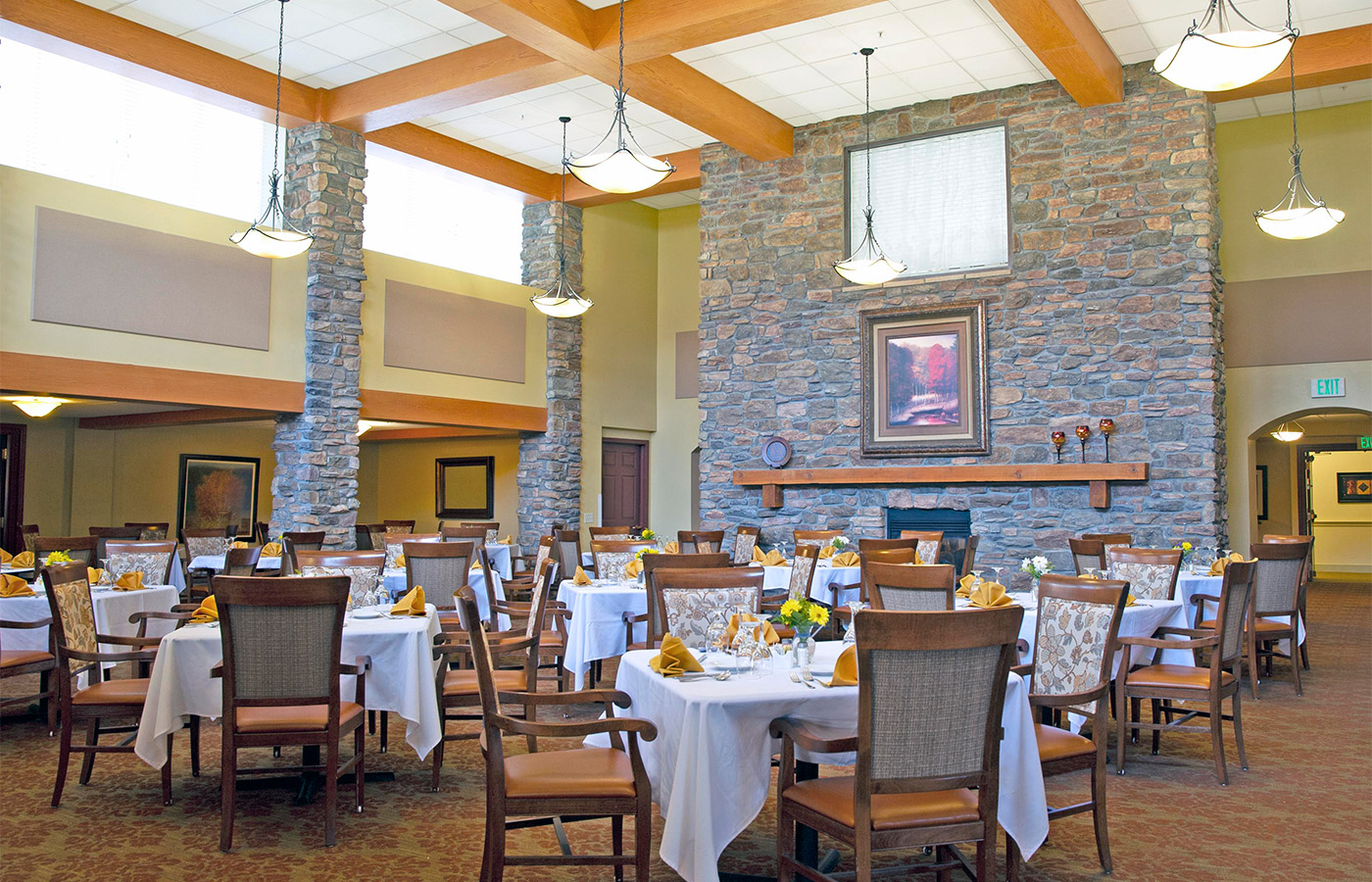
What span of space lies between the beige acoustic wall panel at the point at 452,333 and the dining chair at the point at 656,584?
243 inches

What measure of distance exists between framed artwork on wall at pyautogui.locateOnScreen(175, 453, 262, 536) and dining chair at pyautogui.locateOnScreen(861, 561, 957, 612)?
431 inches

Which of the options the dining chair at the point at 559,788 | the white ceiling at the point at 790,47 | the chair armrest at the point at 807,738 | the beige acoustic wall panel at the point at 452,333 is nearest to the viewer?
the chair armrest at the point at 807,738

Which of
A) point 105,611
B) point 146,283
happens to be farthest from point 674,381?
point 105,611

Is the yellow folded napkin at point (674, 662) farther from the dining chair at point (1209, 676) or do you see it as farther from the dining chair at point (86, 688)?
the dining chair at point (1209, 676)

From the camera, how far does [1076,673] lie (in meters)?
3.69

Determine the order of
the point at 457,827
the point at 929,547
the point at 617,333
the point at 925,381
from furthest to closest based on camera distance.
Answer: the point at 617,333 < the point at 925,381 < the point at 929,547 < the point at 457,827

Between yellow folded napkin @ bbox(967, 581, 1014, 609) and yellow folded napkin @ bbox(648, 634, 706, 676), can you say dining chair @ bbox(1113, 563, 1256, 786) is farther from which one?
yellow folded napkin @ bbox(648, 634, 706, 676)

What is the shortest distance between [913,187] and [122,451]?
10.2 meters

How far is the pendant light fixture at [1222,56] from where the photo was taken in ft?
16.8

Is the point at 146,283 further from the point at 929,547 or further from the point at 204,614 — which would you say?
the point at 929,547

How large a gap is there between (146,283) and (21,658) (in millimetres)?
4864

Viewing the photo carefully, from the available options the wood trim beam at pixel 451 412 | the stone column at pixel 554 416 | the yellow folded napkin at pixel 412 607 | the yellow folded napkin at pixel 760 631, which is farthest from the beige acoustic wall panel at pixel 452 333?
the yellow folded napkin at pixel 760 631

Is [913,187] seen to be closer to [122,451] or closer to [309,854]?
[309,854]

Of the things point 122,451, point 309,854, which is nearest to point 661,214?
point 122,451
